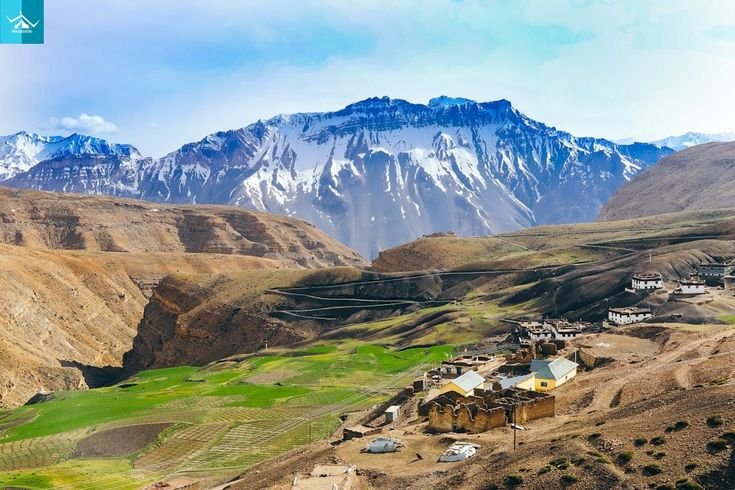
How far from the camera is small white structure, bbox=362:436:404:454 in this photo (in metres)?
32.7

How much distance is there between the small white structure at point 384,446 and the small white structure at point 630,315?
40501 mm

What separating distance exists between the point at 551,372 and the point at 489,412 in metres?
9.44

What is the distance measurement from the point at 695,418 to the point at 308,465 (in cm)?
1685

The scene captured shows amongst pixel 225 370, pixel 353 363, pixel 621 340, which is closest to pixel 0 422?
pixel 225 370

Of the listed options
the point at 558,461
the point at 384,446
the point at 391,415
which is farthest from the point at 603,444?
the point at 391,415

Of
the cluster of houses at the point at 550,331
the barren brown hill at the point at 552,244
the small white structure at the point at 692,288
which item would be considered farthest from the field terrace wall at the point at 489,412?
the barren brown hill at the point at 552,244

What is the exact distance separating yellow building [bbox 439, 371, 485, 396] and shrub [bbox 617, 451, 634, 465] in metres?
15.5

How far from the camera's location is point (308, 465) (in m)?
33.8

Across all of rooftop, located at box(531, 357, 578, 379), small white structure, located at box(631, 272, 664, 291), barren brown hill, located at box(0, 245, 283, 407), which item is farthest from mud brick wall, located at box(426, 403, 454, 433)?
barren brown hill, located at box(0, 245, 283, 407)

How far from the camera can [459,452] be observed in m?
29.8

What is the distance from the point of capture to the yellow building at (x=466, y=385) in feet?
135

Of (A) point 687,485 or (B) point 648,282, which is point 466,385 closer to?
(A) point 687,485

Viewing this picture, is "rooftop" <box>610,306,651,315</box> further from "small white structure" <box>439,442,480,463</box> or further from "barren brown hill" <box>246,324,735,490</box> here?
"small white structure" <box>439,442,480,463</box>

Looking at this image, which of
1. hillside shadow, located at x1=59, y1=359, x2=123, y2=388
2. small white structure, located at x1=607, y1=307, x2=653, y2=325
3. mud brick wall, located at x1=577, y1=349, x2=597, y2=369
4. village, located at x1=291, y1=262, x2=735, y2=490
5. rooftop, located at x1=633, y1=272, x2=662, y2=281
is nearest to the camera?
village, located at x1=291, y1=262, x2=735, y2=490
